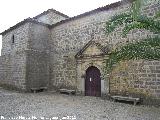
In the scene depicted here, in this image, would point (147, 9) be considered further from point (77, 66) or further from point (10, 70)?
point (10, 70)

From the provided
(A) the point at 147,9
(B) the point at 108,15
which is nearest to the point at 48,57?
(B) the point at 108,15

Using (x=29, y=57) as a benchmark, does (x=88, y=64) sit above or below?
→ below

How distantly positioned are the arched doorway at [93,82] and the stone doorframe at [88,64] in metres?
0.21

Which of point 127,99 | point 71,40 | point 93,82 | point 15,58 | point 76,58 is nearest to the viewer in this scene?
point 127,99

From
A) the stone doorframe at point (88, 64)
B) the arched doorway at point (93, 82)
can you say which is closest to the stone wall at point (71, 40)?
the stone doorframe at point (88, 64)

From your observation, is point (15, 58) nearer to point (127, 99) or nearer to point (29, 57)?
point (29, 57)

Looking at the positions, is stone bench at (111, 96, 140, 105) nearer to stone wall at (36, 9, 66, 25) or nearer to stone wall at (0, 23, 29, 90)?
stone wall at (0, 23, 29, 90)

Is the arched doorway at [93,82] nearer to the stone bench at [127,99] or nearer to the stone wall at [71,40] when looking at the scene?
the stone wall at [71,40]

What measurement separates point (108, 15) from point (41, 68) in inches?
233

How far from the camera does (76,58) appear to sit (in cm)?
1125

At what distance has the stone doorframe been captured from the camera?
975 cm

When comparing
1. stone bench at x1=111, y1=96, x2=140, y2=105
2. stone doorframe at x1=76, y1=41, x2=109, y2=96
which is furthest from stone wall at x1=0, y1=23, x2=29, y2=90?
stone bench at x1=111, y1=96, x2=140, y2=105

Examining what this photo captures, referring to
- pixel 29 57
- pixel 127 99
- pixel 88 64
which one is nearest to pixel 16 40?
pixel 29 57

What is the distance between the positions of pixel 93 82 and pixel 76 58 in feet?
5.86
